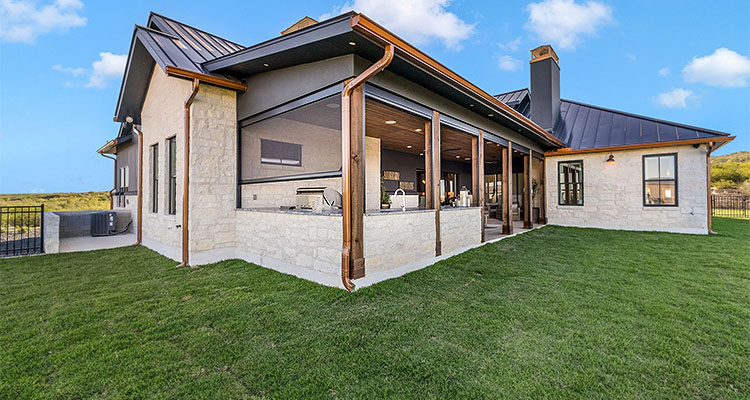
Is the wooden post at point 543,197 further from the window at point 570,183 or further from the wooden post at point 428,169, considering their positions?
the wooden post at point 428,169

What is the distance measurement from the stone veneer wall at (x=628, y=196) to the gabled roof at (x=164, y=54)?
10.0 meters

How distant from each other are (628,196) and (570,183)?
150 cm

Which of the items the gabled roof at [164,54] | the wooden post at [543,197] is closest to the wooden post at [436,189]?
the gabled roof at [164,54]

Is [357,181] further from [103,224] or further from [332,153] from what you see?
[103,224]

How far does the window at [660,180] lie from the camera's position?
821 centimetres

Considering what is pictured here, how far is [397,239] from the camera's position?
4.02 metres

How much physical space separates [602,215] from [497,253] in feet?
19.3

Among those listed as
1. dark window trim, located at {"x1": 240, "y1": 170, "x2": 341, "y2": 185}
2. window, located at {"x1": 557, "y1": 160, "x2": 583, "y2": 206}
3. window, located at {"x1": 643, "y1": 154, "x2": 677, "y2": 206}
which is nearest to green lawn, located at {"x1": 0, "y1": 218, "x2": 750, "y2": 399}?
dark window trim, located at {"x1": 240, "y1": 170, "x2": 341, "y2": 185}

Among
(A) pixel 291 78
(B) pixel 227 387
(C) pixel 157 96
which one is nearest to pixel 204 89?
(A) pixel 291 78

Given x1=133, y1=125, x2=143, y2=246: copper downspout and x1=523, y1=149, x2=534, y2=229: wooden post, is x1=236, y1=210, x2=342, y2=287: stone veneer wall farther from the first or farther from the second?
x1=523, y1=149, x2=534, y2=229: wooden post

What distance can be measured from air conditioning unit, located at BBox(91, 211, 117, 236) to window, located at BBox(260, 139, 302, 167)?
5.85 m

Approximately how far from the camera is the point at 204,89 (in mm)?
4820

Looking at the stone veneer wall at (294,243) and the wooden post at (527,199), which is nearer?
the stone veneer wall at (294,243)

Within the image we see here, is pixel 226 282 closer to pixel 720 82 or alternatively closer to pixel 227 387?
pixel 227 387
